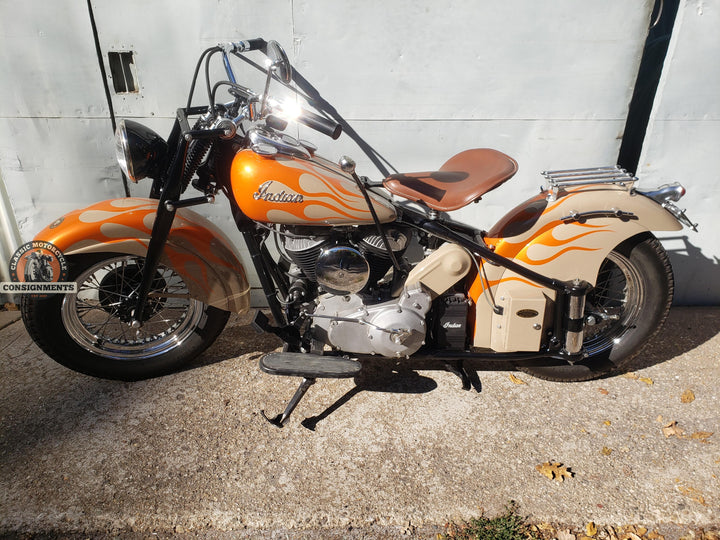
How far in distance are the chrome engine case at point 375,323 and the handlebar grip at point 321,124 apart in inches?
29.9

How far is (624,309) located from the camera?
2.44 metres

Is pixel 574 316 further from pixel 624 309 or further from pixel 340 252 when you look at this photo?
pixel 340 252

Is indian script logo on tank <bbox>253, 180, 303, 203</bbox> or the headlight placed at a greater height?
the headlight

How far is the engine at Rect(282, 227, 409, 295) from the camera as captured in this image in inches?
81.7

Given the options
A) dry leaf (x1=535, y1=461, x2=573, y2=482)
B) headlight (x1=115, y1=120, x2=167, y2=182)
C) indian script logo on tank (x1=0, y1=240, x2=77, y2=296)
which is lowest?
dry leaf (x1=535, y1=461, x2=573, y2=482)

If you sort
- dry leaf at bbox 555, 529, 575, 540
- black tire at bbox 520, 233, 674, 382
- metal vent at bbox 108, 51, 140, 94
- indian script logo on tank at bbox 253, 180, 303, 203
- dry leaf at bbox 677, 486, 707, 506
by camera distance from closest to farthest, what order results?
dry leaf at bbox 555, 529, 575, 540
dry leaf at bbox 677, 486, 707, 506
indian script logo on tank at bbox 253, 180, 303, 203
black tire at bbox 520, 233, 674, 382
metal vent at bbox 108, 51, 140, 94

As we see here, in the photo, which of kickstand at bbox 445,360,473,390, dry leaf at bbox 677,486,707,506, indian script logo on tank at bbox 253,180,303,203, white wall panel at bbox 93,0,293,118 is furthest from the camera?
white wall panel at bbox 93,0,293,118

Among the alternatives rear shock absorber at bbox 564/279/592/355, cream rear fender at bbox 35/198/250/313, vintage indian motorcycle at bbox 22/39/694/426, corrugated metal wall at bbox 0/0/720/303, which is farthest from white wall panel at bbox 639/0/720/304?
cream rear fender at bbox 35/198/250/313

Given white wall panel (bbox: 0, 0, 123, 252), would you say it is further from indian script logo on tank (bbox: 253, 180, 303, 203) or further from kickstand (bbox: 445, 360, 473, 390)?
kickstand (bbox: 445, 360, 473, 390)

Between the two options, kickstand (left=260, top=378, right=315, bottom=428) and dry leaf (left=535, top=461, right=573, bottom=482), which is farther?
kickstand (left=260, top=378, right=315, bottom=428)

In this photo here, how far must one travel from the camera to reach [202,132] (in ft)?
6.32

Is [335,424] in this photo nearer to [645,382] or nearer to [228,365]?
[228,365]

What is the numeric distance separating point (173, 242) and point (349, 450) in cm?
131

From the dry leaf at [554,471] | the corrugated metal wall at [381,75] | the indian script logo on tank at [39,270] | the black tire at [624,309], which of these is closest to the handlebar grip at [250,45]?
the corrugated metal wall at [381,75]
